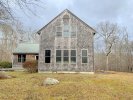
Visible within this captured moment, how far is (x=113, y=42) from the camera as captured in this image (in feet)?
181

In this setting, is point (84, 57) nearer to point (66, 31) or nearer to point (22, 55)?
point (66, 31)

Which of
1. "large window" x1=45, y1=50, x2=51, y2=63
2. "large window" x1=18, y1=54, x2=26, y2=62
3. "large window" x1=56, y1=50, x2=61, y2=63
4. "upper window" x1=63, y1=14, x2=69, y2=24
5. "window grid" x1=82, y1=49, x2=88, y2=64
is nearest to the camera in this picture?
"window grid" x1=82, y1=49, x2=88, y2=64

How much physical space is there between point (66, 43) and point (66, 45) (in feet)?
0.80

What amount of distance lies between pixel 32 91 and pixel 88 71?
44.8 feet

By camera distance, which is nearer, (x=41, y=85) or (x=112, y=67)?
(x=41, y=85)

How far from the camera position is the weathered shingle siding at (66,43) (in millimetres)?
29234

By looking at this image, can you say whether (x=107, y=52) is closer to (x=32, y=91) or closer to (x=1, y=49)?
(x=1, y=49)

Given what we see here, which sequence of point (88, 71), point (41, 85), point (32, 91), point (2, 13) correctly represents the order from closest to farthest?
point (2, 13), point (32, 91), point (41, 85), point (88, 71)

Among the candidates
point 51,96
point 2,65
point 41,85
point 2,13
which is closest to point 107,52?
point 2,65

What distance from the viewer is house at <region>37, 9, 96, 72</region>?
1152 inches

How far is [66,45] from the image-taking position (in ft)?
97.3

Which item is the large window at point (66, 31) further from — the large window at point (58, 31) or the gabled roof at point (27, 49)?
the gabled roof at point (27, 49)

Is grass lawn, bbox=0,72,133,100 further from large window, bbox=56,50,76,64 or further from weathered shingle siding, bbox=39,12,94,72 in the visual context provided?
large window, bbox=56,50,76,64

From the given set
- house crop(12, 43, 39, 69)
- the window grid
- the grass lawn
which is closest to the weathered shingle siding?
the window grid
